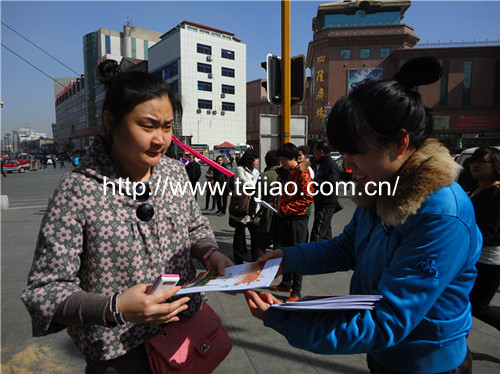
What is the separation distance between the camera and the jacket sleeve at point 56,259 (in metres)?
1.07

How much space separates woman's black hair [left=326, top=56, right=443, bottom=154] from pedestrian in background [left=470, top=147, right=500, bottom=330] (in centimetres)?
219

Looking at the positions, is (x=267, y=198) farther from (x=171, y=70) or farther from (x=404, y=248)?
(x=171, y=70)

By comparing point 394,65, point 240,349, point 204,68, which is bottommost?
point 240,349

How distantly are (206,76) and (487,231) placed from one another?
44.4 m

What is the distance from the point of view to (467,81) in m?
39.2

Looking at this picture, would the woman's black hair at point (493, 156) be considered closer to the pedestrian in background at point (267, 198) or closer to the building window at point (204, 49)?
the pedestrian in background at point (267, 198)

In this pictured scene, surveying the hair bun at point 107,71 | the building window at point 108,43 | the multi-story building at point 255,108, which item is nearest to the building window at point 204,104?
the multi-story building at point 255,108

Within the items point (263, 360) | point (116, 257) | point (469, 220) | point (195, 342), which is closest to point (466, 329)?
point (469, 220)

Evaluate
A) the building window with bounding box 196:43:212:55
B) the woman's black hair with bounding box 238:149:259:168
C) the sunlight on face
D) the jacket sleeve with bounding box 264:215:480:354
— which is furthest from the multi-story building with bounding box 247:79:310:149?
the jacket sleeve with bounding box 264:215:480:354

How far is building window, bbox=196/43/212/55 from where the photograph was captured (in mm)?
42312

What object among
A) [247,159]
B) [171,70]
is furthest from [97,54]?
[247,159]

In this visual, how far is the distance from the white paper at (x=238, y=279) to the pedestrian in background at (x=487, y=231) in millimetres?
2296

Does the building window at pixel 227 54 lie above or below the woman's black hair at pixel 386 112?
above

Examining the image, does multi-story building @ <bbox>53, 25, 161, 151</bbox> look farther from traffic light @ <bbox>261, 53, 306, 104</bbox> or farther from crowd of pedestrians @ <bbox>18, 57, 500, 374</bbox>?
crowd of pedestrians @ <bbox>18, 57, 500, 374</bbox>
